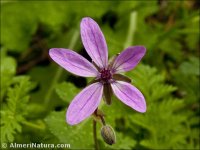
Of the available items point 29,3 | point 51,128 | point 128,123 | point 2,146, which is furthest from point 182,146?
point 29,3

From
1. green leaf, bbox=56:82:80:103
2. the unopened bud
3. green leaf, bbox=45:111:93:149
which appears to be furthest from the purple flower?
green leaf, bbox=56:82:80:103

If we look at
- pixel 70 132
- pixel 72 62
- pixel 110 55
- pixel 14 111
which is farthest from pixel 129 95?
pixel 110 55

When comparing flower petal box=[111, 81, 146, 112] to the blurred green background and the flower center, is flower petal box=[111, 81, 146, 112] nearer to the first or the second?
the flower center

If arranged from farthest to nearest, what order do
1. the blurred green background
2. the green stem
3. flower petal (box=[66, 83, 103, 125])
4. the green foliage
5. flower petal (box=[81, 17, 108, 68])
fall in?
1. the green stem
2. the blurred green background
3. the green foliage
4. flower petal (box=[81, 17, 108, 68])
5. flower petal (box=[66, 83, 103, 125])

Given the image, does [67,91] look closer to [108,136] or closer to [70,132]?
[70,132]

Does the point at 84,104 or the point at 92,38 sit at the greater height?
the point at 92,38
